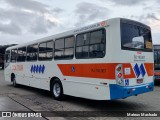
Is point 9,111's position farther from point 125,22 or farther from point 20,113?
point 125,22

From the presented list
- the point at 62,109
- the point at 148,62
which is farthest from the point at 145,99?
the point at 62,109

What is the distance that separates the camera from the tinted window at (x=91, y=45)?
27.4ft

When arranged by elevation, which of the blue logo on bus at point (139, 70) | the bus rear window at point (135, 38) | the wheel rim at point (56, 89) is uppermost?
the bus rear window at point (135, 38)

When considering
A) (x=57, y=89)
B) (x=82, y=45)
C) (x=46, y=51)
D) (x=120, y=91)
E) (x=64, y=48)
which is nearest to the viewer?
(x=120, y=91)

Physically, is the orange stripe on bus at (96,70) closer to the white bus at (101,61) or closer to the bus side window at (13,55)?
the white bus at (101,61)

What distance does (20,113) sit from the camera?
812cm

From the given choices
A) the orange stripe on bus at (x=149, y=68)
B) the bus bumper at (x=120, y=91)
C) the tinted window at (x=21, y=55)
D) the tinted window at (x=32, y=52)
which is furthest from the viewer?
the tinted window at (x=21, y=55)

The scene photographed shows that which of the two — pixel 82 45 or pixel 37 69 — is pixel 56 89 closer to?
pixel 37 69

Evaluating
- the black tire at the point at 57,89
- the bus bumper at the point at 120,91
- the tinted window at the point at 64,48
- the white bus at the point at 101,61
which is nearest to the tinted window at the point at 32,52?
the white bus at the point at 101,61

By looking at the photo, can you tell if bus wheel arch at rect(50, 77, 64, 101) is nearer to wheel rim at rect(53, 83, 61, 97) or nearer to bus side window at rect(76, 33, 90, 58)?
wheel rim at rect(53, 83, 61, 97)

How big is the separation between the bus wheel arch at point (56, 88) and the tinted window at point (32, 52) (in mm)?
2389

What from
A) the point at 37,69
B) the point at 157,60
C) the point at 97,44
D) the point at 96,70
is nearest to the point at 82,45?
the point at 97,44

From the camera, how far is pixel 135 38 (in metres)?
8.79

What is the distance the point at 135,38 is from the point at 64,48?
10.2 ft
